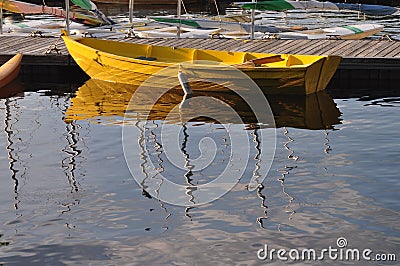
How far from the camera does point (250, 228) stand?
1124cm

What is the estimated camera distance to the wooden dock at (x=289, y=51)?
70.3 feet

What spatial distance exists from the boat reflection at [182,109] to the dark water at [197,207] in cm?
9

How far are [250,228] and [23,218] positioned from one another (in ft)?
10.5

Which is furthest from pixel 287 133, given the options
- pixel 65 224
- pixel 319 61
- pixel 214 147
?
pixel 65 224

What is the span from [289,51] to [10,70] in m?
7.45

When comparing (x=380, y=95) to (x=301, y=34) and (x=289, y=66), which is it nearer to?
(x=289, y=66)

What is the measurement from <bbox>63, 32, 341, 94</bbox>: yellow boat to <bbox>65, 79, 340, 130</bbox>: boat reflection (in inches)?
12.8

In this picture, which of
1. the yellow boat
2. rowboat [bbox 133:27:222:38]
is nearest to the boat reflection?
the yellow boat

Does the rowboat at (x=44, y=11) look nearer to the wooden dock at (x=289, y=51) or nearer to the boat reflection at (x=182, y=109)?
the wooden dock at (x=289, y=51)

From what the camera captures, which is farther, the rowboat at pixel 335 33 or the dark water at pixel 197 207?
the rowboat at pixel 335 33

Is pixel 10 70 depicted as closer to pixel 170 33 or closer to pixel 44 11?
pixel 170 33

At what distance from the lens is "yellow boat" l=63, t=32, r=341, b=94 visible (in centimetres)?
1959

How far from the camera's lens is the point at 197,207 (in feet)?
40.1

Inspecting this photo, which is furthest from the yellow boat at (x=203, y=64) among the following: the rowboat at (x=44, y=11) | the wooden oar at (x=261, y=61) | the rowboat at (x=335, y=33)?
the rowboat at (x=44, y=11)
